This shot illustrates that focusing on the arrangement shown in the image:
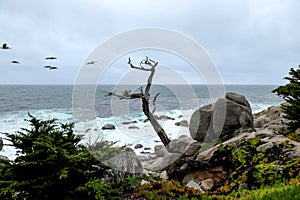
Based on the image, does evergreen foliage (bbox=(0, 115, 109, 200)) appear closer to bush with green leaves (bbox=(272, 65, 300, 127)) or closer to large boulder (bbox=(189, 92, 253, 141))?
bush with green leaves (bbox=(272, 65, 300, 127))

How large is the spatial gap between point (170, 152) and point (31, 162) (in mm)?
11986

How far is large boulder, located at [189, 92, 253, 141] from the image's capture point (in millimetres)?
14297

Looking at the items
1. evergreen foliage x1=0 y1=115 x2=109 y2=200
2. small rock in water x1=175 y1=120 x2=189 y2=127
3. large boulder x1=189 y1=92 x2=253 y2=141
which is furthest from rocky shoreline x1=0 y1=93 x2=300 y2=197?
small rock in water x1=175 y1=120 x2=189 y2=127

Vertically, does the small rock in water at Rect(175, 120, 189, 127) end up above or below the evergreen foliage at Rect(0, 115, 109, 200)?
below

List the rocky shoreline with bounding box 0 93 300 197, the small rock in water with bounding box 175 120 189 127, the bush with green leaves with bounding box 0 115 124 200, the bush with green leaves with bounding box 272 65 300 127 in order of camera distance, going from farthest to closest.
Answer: the small rock in water with bounding box 175 120 189 127, the bush with green leaves with bounding box 272 65 300 127, the rocky shoreline with bounding box 0 93 300 197, the bush with green leaves with bounding box 0 115 124 200

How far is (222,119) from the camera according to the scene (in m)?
14.5

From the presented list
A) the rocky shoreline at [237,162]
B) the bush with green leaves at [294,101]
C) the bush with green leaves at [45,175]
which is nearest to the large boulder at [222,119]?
the rocky shoreline at [237,162]

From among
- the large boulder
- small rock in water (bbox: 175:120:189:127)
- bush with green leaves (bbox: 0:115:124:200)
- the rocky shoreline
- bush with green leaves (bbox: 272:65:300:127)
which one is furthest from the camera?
small rock in water (bbox: 175:120:189:127)

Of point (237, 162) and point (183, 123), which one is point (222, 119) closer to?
point (237, 162)

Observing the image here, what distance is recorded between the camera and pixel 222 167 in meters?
9.05

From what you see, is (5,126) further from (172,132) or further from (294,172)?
(294,172)

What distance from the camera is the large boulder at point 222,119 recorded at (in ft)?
46.9

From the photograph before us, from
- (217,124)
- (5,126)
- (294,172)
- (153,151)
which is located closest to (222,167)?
(294,172)

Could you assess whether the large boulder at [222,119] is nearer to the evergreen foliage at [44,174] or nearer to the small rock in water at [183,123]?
the evergreen foliage at [44,174]
